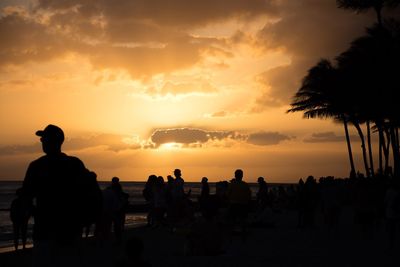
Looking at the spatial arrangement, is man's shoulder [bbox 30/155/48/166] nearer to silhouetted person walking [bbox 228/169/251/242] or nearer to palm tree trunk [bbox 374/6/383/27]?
silhouetted person walking [bbox 228/169/251/242]

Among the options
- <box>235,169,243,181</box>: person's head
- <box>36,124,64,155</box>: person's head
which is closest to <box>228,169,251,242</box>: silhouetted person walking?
<box>235,169,243,181</box>: person's head

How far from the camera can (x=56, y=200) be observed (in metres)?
5.03

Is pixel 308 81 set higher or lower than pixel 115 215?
higher

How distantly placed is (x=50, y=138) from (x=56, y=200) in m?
0.51

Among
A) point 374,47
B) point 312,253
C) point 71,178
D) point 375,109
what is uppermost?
point 374,47

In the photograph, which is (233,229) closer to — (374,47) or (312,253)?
(312,253)

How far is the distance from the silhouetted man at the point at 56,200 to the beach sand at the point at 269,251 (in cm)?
549

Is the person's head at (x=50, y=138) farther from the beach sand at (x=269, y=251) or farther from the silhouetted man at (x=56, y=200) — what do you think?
the beach sand at (x=269, y=251)

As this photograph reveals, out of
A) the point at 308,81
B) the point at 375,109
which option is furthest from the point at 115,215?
the point at 308,81

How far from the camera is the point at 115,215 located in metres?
16.5

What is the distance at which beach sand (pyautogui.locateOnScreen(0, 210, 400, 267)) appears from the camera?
506 inches

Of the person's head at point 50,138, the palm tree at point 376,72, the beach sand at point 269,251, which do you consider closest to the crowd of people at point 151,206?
the person's head at point 50,138

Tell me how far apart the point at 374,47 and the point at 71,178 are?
3538 centimetres

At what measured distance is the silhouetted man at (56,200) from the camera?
4.96m
